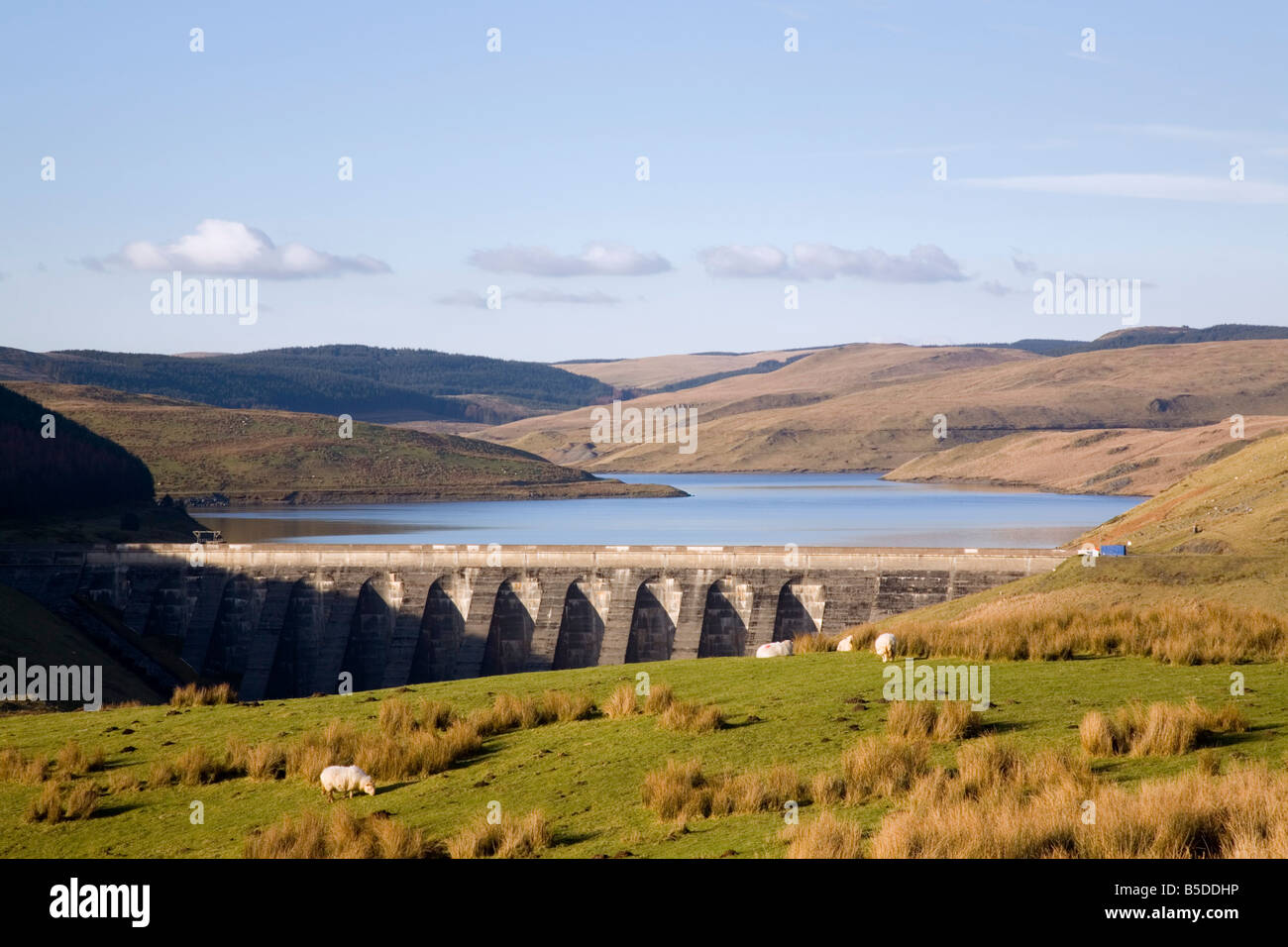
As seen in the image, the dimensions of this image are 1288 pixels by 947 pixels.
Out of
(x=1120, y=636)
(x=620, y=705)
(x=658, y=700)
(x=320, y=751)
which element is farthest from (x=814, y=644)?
(x=320, y=751)

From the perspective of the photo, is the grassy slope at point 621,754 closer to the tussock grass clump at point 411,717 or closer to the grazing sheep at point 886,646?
the grazing sheep at point 886,646

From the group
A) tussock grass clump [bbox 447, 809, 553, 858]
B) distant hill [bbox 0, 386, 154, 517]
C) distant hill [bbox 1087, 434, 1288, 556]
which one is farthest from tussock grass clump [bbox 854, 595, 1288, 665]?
distant hill [bbox 0, 386, 154, 517]

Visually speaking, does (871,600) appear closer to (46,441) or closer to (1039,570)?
(1039,570)

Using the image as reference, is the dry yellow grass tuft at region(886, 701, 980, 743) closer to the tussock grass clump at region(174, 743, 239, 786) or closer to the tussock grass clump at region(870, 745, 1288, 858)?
the tussock grass clump at region(870, 745, 1288, 858)

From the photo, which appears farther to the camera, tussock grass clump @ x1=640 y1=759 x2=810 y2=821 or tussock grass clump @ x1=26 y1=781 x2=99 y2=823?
tussock grass clump @ x1=26 y1=781 x2=99 y2=823

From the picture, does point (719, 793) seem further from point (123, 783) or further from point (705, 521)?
point (705, 521)

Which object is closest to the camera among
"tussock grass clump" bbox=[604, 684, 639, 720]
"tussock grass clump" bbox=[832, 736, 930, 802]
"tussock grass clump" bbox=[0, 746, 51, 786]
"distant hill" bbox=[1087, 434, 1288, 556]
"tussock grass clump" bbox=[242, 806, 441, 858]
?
"tussock grass clump" bbox=[242, 806, 441, 858]
